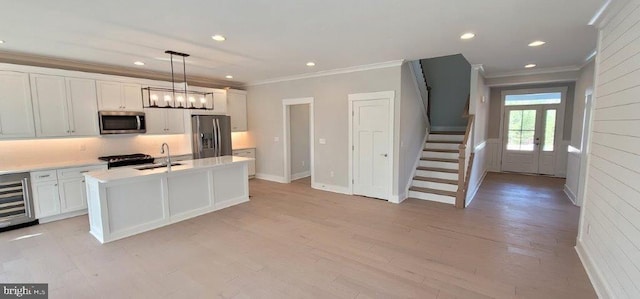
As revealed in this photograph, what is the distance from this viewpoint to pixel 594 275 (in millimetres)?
2574

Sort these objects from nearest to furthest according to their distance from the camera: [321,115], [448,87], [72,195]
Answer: [72,195] → [321,115] → [448,87]

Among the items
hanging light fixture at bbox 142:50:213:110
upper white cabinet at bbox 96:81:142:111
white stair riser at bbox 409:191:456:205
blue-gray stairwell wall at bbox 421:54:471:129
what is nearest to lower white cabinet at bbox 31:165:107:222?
upper white cabinet at bbox 96:81:142:111

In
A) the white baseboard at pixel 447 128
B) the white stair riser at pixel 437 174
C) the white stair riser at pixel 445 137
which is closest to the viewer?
the white stair riser at pixel 437 174

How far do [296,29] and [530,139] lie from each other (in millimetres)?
7663

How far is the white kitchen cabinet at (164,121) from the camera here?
5543mm

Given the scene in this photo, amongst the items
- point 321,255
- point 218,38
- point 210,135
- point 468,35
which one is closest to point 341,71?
point 468,35

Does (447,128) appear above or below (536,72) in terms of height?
below

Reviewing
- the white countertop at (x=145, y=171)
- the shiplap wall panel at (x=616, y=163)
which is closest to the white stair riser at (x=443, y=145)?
the shiplap wall panel at (x=616, y=163)

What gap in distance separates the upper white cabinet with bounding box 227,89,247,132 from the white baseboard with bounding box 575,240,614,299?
6.63m

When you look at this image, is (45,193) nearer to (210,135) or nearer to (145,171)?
(145,171)

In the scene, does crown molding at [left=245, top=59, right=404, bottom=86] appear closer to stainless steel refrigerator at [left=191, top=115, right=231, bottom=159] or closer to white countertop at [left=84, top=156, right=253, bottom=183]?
stainless steel refrigerator at [left=191, top=115, right=231, bottom=159]

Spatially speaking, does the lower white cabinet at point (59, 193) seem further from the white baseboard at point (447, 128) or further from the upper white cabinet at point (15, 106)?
the white baseboard at point (447, 128)

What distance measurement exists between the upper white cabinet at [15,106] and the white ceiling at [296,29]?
0.42 meters

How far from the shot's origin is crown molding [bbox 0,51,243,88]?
4156mm
